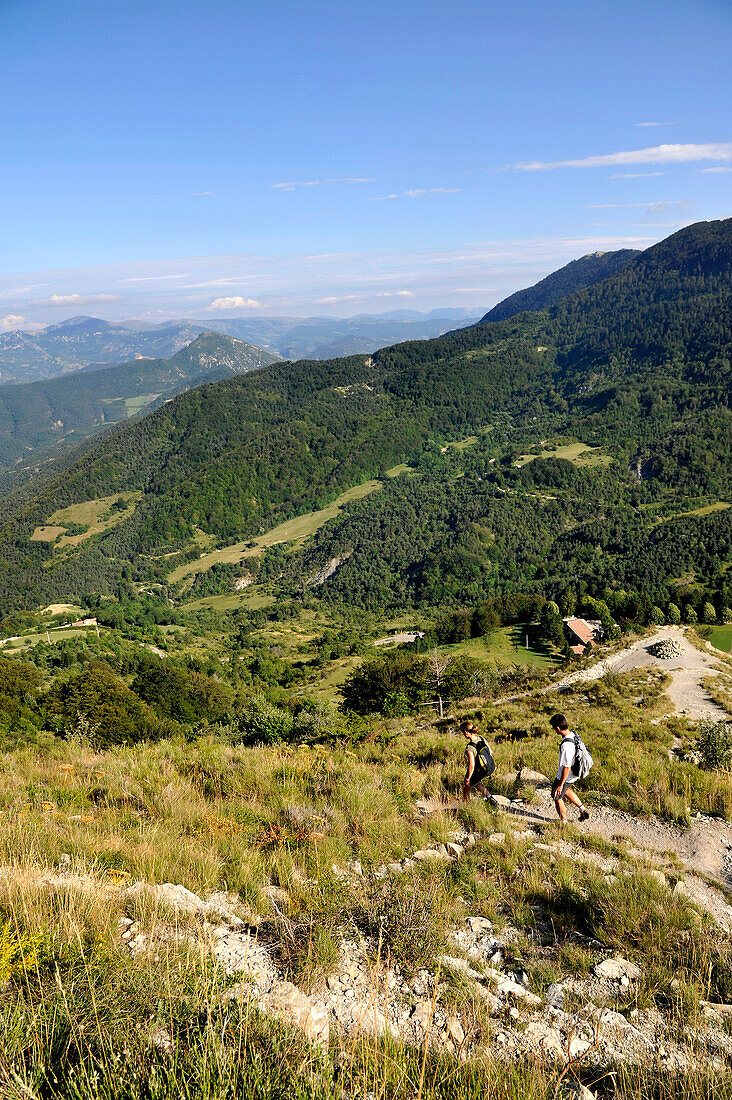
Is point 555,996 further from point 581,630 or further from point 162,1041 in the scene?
point 581,630

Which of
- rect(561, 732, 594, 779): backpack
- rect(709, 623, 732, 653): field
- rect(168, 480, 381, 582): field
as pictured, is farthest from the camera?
rect(168, 480, 381, 582): field

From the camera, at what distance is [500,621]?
74.0 m

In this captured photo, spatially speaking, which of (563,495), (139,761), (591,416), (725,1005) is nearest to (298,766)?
(139,761)

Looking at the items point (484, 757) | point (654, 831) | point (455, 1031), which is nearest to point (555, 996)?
point (455, 1031)

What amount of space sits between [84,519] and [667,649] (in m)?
193

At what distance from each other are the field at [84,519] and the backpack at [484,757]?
186450 millimetres

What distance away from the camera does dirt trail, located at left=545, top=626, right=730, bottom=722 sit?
26.4 metres

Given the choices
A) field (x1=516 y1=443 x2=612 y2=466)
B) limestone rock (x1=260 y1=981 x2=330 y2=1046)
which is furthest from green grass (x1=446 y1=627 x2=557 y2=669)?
field (x1=516 y1=443 x2=612 y2=466)

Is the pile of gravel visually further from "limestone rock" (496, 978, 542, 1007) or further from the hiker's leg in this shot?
"limestone rock" (496, 978, 542, 1007)

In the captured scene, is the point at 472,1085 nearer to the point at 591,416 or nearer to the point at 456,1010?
the point at 456,1010

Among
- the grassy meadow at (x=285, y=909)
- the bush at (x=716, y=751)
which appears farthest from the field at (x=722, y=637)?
the grassy meadow at (x=285, y=909)

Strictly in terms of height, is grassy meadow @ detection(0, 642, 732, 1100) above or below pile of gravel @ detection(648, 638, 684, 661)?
above

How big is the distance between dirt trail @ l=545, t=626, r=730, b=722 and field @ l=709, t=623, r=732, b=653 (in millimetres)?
4470

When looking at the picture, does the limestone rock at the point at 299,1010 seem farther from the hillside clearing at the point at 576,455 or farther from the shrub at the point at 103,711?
the hillside clearing at the point at 576,455
